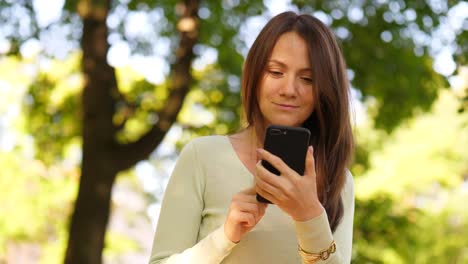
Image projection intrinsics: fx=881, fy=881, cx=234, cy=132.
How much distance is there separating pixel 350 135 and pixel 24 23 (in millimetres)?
8368

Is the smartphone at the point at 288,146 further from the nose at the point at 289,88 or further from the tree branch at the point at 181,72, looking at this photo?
the tree branch at the point at 181,72

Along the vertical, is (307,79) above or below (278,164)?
above

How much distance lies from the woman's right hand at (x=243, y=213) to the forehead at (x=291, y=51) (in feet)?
1.17

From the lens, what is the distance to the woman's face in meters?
2.12

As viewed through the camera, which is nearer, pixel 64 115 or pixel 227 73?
pixel 227 73

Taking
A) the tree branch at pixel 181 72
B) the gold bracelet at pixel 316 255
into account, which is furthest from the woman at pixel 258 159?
the tree branch at pixel 181 72

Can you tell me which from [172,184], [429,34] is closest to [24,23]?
[429,34]

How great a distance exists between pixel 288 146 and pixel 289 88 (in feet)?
0.75

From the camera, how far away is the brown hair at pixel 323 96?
2.14 meters

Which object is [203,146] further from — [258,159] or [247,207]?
[247,207]

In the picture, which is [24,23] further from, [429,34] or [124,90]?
[429,34]

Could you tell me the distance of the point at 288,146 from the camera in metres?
1.92

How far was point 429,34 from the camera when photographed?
10484 millimetres

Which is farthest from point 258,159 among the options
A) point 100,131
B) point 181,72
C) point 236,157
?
point 181,72
